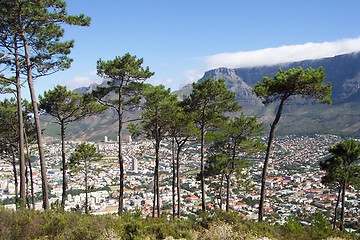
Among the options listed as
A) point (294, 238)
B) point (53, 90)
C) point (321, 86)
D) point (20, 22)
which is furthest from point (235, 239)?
point (53, 90)

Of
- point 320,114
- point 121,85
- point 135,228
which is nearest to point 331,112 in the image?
point 320,114

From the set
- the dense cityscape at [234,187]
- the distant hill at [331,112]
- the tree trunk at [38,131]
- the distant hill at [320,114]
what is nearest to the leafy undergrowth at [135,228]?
the dense cityscape at [234,187]

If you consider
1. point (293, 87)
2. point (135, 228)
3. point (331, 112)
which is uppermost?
point (293, 87)

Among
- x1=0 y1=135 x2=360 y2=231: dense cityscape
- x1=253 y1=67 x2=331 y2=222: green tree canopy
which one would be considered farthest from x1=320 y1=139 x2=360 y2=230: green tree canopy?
x1=253 y1=67 x2=331 y2=222: green tree canopy

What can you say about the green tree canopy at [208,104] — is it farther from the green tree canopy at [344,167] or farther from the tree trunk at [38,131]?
the tree trunk at [38,131]

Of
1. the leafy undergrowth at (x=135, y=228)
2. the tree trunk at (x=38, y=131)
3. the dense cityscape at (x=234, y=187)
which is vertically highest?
the tree trunk at (x=38, y=131)

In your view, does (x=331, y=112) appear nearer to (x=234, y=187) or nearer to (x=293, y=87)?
(x=234, y=187)

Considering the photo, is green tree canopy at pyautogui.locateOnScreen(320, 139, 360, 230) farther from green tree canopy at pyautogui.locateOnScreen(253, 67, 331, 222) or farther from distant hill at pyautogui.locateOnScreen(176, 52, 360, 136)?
distant hill at pyautogui.locateOnScreen(176, 52, 360, 136)
